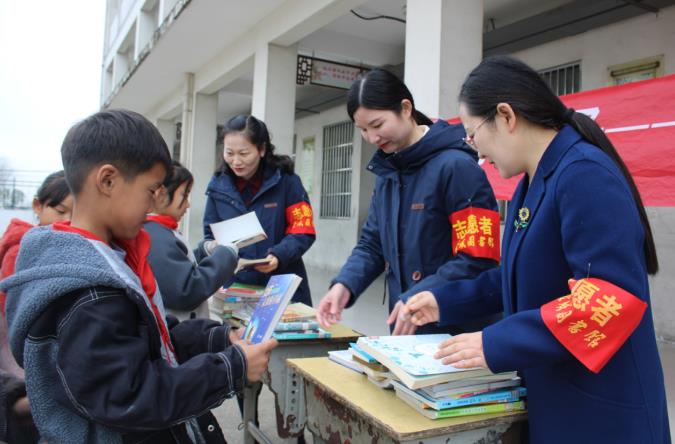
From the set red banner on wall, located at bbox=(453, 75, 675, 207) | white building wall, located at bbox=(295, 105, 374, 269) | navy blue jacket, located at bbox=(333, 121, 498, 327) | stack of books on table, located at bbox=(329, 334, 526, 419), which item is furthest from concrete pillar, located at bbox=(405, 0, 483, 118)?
white building wall, located at bbox=(295, 105, 374, 269)

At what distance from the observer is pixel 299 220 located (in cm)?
259

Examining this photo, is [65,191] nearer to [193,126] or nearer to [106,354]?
[106,354]

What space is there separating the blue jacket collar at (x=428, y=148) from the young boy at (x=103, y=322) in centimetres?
85

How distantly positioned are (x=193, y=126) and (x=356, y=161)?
2.75 m

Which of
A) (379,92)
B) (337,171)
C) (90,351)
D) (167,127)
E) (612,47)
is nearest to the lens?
(90,351)

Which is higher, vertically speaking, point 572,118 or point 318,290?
point 572,118

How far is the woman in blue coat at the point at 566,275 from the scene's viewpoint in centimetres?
90

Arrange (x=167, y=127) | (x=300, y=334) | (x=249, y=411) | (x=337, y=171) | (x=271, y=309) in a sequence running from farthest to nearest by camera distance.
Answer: (x=167, y=127)
(x=337, y=171)
(x=249, y=411)
(x=300, y=334)
(x=271, y=309)

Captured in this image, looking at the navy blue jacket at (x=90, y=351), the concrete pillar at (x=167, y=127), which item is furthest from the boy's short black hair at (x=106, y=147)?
the concrete pillar at (x=167, y=127)

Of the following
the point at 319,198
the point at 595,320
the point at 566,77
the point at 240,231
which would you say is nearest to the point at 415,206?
the point at 595,320

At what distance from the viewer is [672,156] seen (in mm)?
2490

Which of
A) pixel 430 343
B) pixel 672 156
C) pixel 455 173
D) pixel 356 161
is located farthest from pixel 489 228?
pixel 356 161

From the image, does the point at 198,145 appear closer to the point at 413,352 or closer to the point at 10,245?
the point at 10,245

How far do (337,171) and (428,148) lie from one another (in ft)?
24.7
